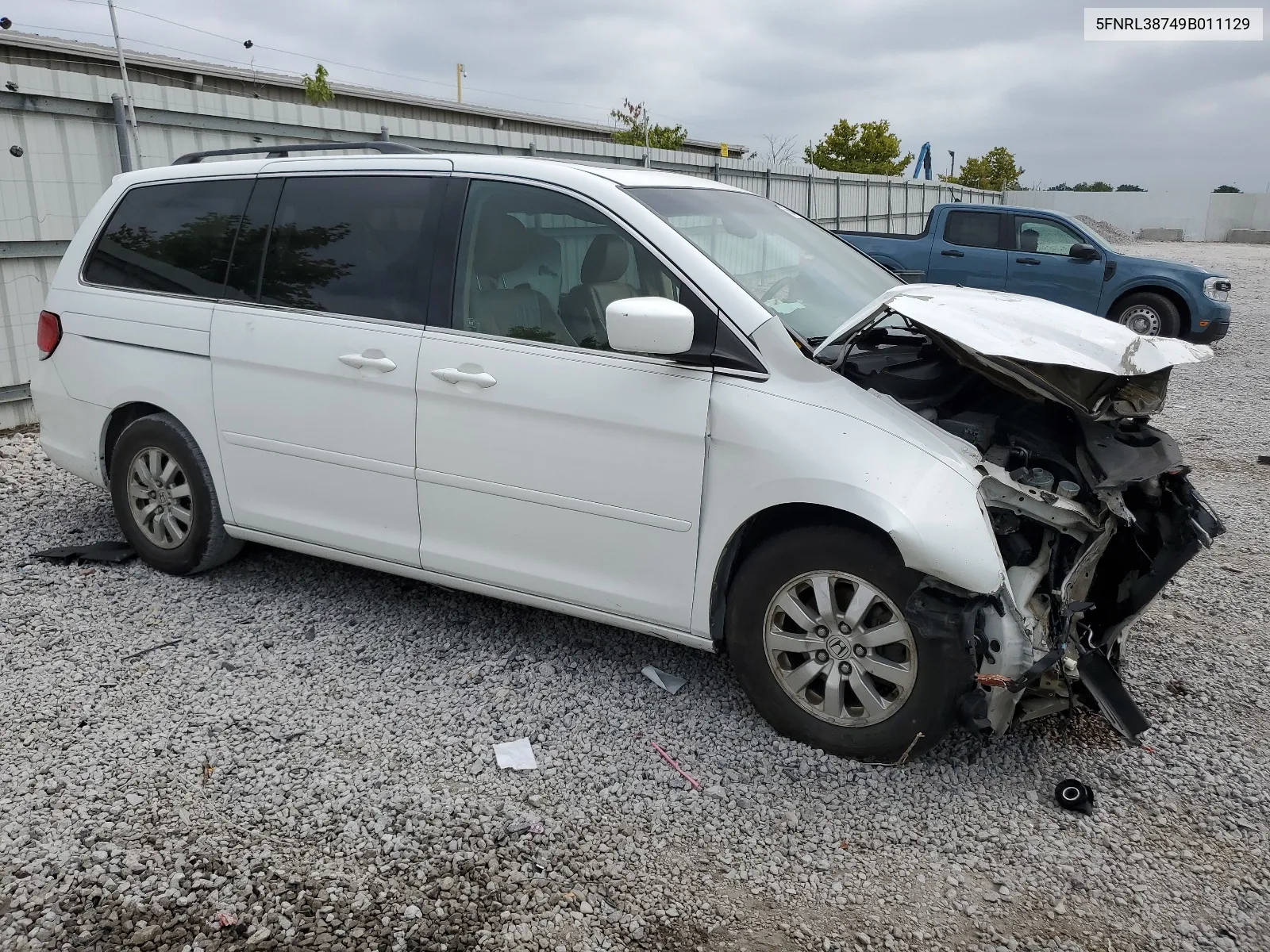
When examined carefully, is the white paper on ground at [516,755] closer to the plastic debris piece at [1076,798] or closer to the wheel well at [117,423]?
the plastic debris piece at [1076,798]

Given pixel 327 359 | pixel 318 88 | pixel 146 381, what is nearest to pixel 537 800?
pixel 327 359

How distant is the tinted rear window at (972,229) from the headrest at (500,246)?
10.6 m

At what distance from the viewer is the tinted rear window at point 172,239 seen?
4.48m

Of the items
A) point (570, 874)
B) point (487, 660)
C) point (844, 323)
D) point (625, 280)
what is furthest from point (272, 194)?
point (570, 874)

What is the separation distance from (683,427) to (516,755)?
50.5 inches

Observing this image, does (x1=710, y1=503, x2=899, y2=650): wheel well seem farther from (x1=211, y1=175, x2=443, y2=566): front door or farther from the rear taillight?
the rear taillight

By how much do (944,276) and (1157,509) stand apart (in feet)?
33.6

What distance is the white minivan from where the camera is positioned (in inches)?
124

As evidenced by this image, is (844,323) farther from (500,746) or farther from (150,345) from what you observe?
(150,345)

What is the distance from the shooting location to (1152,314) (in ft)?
41.1

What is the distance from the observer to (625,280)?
3557 millimetres

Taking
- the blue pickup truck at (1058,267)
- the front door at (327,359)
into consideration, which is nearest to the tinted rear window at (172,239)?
the front door at (327,359)

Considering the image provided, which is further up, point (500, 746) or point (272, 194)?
point (272, 194)

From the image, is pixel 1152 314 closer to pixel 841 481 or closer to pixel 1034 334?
pixel 1034 334
